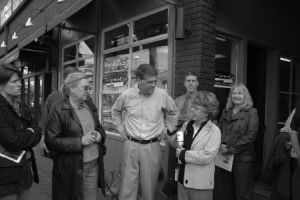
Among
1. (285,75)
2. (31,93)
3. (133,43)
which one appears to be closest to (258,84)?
(285,75)

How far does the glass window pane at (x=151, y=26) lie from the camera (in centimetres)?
539

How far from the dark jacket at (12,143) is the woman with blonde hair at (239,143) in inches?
91.0

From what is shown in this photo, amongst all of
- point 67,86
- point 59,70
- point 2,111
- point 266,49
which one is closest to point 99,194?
point 67,86

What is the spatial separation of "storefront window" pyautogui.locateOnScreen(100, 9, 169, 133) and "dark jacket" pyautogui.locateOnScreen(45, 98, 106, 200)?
2374 mm

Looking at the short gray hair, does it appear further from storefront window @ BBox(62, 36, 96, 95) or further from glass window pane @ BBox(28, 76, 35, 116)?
glass window pane @ BBox(28, 76, 35, 116)

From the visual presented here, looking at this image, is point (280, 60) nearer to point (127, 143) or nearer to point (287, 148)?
point (287, 148)

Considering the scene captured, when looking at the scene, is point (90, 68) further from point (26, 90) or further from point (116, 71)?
point (26, 90)

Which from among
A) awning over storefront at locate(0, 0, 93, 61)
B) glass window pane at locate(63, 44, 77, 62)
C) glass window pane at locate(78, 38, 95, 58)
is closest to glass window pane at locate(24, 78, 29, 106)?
awning over storefront at locate(0, 0, 93, 61)

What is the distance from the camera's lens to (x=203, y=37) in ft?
15.4

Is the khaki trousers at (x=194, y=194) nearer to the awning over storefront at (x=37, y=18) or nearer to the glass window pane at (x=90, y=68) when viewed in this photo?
the awning over storefront at (x=37, y=18)

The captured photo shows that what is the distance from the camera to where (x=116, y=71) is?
6.93 m

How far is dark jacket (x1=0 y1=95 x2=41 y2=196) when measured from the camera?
2.71m

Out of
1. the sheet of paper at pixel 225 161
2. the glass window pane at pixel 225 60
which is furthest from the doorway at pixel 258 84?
the sheet of paper at pixel 225 161

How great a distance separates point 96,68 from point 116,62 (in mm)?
816
